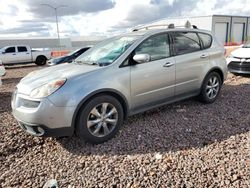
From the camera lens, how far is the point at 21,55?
58.4 ft

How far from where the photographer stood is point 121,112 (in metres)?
3.83

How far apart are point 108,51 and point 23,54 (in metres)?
15.6

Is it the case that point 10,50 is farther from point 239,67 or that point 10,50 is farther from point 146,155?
point 146,155

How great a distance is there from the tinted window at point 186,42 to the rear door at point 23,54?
1569 centimetres

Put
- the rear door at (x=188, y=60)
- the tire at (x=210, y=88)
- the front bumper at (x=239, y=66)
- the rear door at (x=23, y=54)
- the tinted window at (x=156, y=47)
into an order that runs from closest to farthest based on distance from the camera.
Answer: the tinted window at (x=156, y=47), the rear door at (x=188, y=60), the tire at (x=210, y=88), the front bumper at (x=239, y=66), the rear door at (x=23, y=54)

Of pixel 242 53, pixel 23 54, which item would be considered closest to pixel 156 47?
pixel 242 53

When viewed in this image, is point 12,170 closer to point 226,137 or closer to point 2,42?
point 226,137

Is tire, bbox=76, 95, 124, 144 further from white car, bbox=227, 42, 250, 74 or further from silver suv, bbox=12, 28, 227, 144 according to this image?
white car, bbox=227, 42, 250, 74

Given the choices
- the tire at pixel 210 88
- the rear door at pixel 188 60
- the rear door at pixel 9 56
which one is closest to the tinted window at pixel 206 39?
the rear door at pixel 188 60

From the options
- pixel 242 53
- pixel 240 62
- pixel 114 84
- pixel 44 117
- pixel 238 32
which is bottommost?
pixel 238 32

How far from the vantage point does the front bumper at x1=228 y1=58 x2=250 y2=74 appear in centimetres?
771

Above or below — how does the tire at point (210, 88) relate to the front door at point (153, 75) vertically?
below

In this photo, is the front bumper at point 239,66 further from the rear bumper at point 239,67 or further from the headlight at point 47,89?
the headlight at point 47,89

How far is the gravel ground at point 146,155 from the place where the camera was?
9.30 feet
